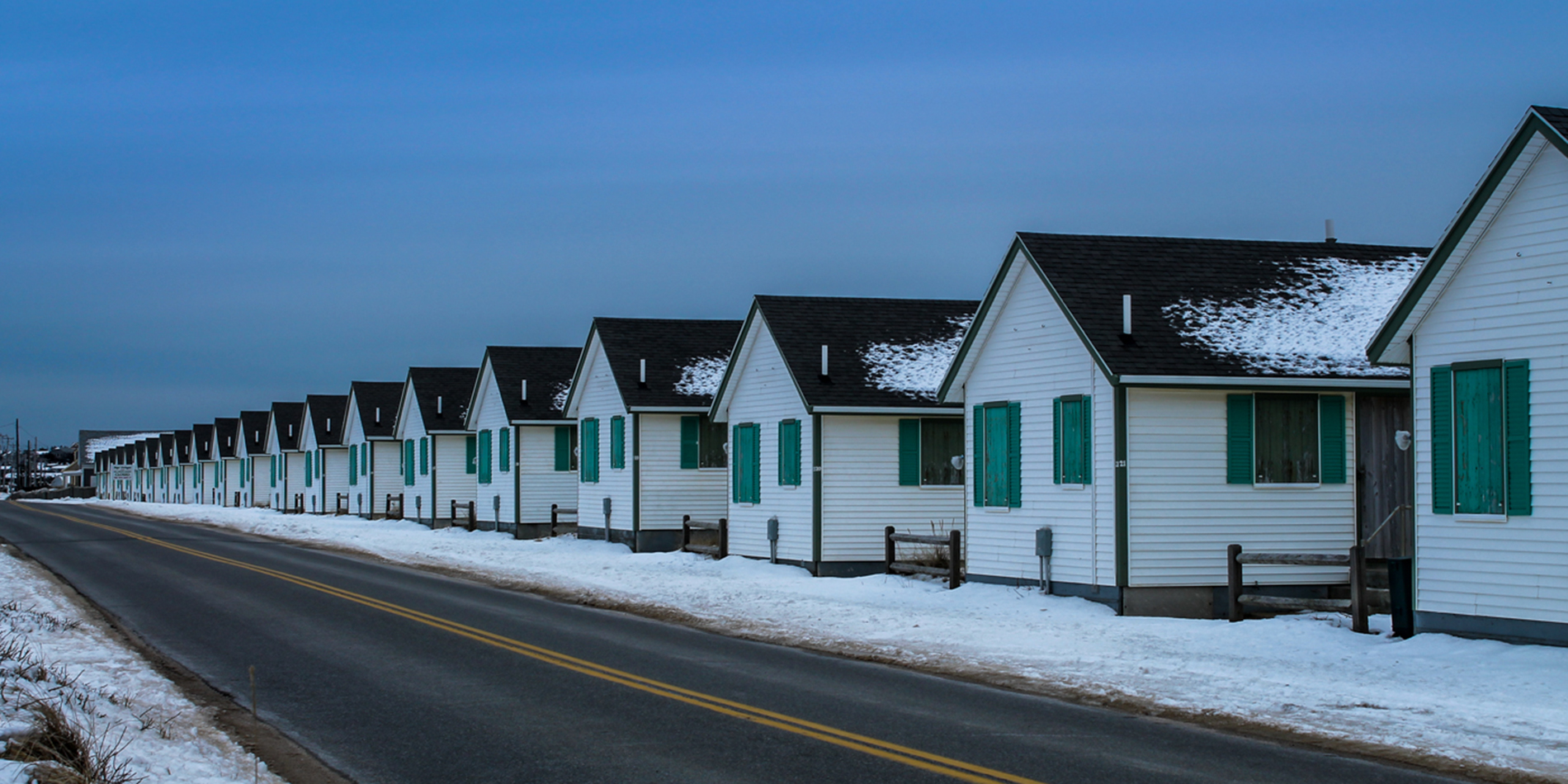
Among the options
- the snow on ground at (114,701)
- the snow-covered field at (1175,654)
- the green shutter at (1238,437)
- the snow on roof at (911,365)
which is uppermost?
the snow on roof at (911,365)

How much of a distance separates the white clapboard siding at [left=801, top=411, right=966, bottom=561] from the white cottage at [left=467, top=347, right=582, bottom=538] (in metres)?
16.5

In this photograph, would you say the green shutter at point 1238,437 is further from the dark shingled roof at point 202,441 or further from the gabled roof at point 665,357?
the dark shingled roof at point 202,441

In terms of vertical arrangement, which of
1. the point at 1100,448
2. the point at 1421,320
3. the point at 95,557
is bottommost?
the point at 95,557

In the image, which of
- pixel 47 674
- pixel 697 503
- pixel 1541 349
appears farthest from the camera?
pixel 697 503

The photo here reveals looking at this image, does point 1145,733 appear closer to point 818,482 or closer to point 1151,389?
point 1151,389

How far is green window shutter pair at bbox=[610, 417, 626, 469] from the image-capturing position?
119 ft

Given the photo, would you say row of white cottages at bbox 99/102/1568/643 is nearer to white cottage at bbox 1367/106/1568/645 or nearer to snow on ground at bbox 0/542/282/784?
white cottage at bbox 1367/106/1568/645

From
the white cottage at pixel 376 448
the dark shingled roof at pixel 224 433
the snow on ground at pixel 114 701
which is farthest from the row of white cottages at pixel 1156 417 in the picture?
the dark shingled roof at pixel 224 433

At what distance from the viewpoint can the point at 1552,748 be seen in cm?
1021

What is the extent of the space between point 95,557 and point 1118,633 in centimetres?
2649

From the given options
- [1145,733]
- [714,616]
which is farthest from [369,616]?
[1145,733]

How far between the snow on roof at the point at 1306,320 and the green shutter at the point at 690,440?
54.1ft

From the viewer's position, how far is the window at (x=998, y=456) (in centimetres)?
2248

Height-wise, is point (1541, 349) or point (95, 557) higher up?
point (1541, 349)
